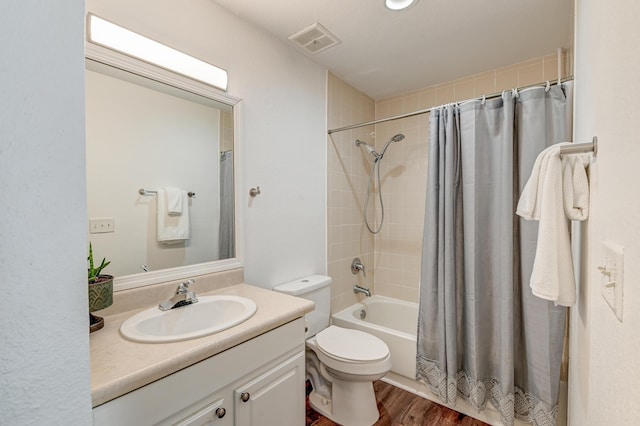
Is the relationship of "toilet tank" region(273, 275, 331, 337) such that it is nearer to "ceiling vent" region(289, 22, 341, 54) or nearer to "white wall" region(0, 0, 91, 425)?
"white wall" region(0, 0, 91, 425)

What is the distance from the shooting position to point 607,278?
54cm

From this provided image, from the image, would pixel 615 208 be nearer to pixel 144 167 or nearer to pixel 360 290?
pixel 144 167

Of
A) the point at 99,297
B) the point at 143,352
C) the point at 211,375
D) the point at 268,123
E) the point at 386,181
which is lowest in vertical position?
the point at 211,375

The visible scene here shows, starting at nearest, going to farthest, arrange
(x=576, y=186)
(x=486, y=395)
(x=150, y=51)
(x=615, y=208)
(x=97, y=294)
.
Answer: (x=615, y=208) → (x=576, y=186) → (x=97, y=294) → (x=150, y=51) → (x=486, y=395)

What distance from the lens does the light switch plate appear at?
468 millimetres

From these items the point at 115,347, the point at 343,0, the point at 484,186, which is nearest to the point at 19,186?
the point at 115,347

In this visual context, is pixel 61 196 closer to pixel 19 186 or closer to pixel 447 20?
pixel 19 186

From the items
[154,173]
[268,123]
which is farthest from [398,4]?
[154,173]

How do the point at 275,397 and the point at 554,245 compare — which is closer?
the point at 554,245

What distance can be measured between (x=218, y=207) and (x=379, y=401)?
1640 mm

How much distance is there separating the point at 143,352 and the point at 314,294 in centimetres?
119

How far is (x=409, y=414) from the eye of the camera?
1761mm

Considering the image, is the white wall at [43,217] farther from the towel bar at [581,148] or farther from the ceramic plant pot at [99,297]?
the towel bar at [581,148]

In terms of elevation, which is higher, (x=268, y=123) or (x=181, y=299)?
(x=268, y=123)
